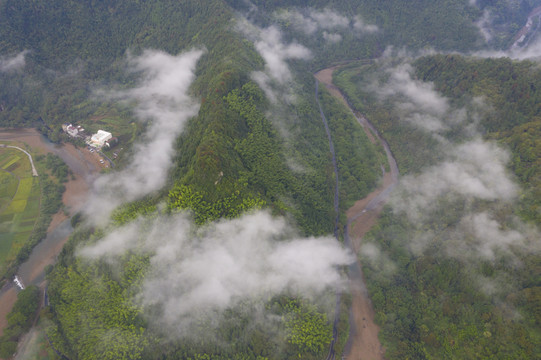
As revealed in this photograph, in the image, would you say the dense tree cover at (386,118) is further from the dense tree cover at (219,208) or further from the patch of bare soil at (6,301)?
the patch of bare soil at (6,301)

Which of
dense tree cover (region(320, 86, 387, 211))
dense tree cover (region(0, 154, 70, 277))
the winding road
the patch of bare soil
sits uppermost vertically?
dense tree cover (region(320, 86, 387, 211))

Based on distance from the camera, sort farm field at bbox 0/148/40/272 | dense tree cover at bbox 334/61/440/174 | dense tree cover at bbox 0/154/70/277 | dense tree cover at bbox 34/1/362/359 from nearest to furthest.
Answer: dense tree cover at bbox 34/1/362/359, dense tree cover at bbox 0/154/70/277, farm field at bbox 0/148/40/272, dense tree cover at bbox 334/61/440/174

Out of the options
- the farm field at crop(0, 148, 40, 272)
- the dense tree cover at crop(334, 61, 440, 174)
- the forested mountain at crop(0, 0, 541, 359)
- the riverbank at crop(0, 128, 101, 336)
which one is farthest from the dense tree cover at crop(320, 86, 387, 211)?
the farm field at crop(0, 148, 40, 272)

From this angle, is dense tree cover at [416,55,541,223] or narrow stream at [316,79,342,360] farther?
dense tree cover at [416,55,541,223]

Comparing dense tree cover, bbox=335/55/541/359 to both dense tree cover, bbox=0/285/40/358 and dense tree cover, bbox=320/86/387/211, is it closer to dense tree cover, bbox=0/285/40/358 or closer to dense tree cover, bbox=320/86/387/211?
dense tree cover, bbox=320/86/387/211

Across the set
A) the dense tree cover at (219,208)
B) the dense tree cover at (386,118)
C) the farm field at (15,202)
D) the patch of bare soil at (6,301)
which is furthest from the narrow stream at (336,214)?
the farm field at (15,202)

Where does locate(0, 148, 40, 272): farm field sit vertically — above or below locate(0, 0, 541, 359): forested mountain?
below

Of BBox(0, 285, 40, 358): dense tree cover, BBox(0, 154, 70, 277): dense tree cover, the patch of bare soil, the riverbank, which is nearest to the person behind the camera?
BBox(0, 285, 40, 358): dense tree cover

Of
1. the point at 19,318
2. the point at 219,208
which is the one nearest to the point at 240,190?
the point at 219,208
